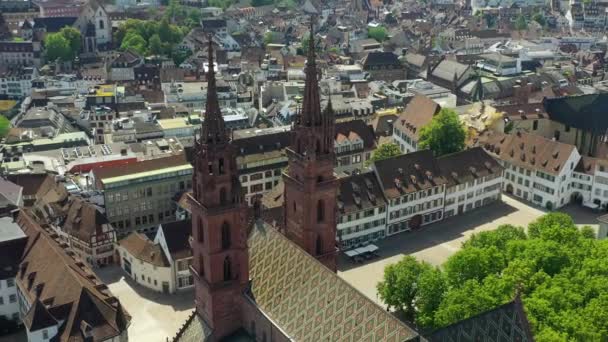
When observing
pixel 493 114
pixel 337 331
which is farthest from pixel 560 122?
pixel 337 331

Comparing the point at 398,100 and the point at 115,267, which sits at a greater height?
the point at 398,100

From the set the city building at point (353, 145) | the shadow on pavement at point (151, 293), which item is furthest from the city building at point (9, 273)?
the city building at point (353, 145)

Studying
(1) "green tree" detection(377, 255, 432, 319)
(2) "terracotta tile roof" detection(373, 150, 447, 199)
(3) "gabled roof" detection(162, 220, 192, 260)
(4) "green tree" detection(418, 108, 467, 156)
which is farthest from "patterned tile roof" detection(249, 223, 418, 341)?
(4) "green tree" detection(418, 108, 467, 156)

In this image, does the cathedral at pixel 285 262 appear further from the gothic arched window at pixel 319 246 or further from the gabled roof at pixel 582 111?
the gabled roof at pixel 582 111

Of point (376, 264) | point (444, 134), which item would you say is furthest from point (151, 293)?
point (444, 134)

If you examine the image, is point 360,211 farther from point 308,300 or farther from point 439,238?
point 308,300

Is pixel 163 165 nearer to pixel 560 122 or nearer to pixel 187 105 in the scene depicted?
pixel 187 105
